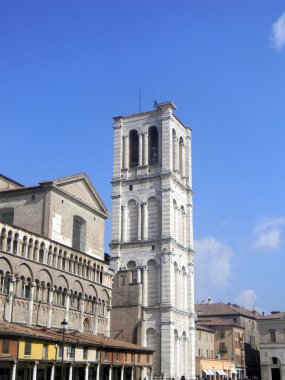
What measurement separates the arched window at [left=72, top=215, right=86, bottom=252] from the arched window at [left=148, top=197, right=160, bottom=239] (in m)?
11.7

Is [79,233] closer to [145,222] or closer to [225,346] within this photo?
[145,222]

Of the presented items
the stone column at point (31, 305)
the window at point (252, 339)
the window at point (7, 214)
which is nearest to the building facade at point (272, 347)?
the window at point (252, 339)

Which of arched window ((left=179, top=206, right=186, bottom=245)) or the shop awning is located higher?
arched window ((left=179, top=206, right=186, bottom=245))

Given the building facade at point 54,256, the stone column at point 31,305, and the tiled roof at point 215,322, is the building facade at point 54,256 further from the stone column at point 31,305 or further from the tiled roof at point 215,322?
the tiled roof at point 215,322

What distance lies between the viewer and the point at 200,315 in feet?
299

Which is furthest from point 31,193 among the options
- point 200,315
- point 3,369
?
point 200,315

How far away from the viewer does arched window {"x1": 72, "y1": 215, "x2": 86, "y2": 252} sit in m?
53.0

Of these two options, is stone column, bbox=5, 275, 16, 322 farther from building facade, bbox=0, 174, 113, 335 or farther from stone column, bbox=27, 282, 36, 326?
stone column, bbox=27, 282, 36, 326

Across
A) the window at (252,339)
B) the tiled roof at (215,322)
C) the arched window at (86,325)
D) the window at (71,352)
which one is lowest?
the window at (71,352)

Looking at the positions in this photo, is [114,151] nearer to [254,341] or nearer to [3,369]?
[3,369]

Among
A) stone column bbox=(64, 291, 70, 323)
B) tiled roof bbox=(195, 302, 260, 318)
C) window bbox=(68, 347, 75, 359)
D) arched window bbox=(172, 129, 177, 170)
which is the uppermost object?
arched window bbox=(172, 129, 177, 170)

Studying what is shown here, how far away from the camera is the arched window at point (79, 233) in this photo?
174 ft

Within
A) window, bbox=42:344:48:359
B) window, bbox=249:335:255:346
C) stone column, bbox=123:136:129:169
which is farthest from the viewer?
window, bbox=249:335:255:346

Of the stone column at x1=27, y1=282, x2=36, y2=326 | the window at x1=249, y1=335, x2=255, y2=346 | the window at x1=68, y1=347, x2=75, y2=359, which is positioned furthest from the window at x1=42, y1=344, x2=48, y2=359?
the window at x1=249, y1=335, x2=255, y2=346
